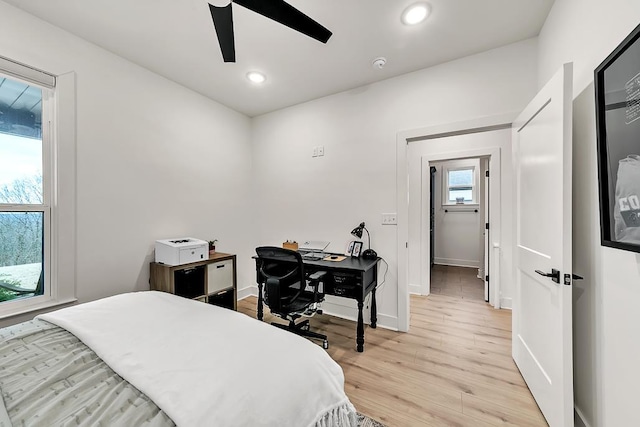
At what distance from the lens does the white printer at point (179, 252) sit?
92.9 inches

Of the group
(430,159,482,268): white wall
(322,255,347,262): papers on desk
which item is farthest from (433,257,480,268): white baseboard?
(322,255,347,262): papers on desk

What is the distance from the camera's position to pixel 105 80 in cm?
219

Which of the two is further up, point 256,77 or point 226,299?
point 256,77

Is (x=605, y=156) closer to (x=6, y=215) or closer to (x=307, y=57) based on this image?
(x=307, y=57)

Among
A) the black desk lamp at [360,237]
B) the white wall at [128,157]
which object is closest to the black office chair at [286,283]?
the black desk lamp at [360,237]

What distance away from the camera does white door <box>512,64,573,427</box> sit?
128 centimetres

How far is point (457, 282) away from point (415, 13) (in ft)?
13.2

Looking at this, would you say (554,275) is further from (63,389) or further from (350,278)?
(63,389)

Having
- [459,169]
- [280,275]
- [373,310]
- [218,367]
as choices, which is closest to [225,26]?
[218,367]

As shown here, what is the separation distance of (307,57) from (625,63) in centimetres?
207

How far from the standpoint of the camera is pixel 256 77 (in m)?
2.62

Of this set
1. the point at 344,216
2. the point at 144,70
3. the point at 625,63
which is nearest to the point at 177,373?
the point at 625,63

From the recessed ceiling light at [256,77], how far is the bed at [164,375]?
2356 millimetres

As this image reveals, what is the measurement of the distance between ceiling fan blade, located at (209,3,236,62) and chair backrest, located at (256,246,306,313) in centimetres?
146
